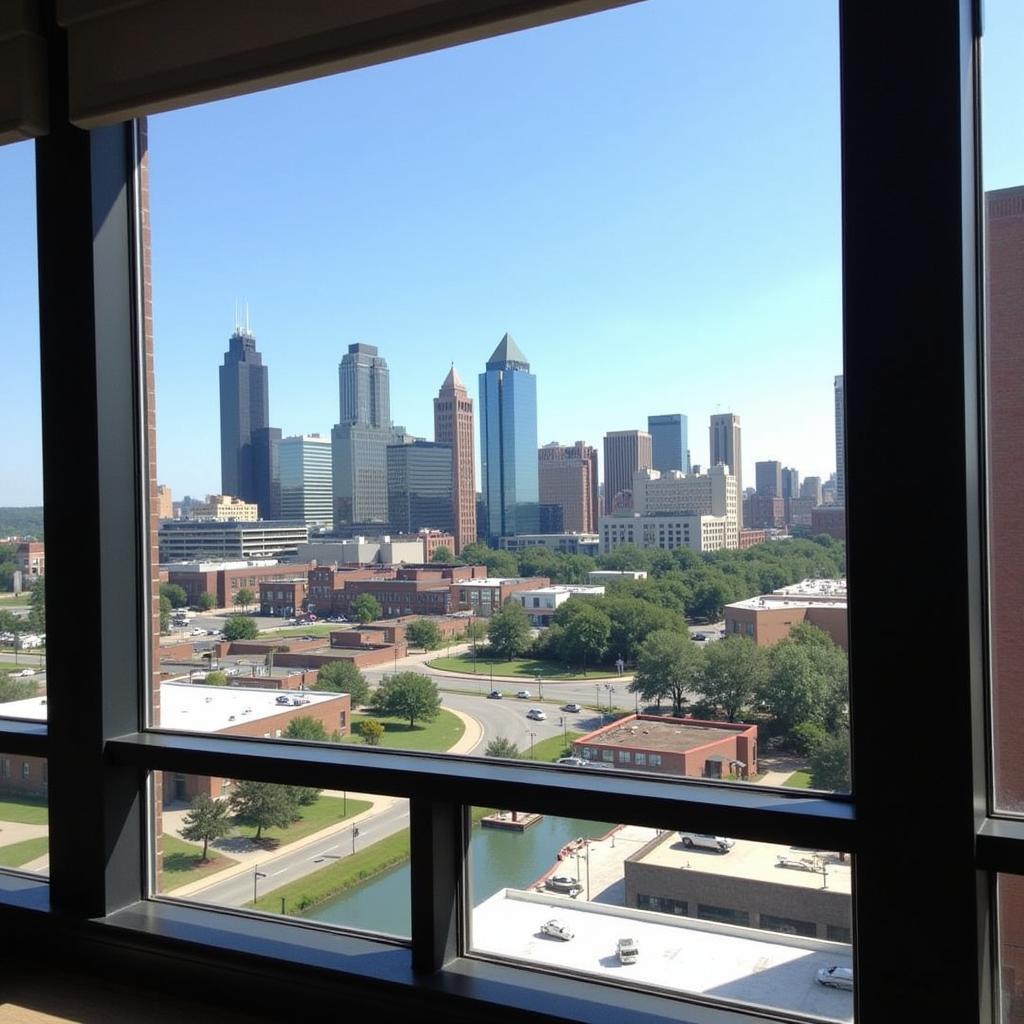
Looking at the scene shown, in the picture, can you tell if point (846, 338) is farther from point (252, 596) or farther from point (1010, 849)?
point (252, 596)

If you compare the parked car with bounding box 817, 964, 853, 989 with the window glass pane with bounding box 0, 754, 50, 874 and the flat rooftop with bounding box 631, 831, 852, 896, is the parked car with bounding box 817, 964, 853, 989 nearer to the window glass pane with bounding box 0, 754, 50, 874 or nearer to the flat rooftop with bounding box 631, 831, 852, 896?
the flat rooftop with bounding box 631, 831, 852, 896

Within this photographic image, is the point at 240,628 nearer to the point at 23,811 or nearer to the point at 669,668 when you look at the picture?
the point at 23,811

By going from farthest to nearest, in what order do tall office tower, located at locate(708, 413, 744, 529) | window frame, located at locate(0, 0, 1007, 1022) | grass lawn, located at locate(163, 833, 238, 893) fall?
grass lawn, located at locate(163, 833, 238, 893), tall office tower, located at locate(708, 413, 744, 529), window frame, located at locate(0, 0, 1007, 1022)

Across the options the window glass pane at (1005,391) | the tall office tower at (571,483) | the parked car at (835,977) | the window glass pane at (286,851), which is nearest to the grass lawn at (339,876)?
the window glass pane at (286,851)

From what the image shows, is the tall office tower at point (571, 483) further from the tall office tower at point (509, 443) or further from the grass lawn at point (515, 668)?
the grass lawn at point (515, 668)

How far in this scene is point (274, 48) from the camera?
92.4 inches

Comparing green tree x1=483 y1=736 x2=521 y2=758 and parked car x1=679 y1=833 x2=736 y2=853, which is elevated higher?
green tree x1=483 y1=736 x2=521 y2=758

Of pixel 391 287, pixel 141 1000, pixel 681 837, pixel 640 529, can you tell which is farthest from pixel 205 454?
pixel 681 837

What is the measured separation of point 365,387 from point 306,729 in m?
1.02

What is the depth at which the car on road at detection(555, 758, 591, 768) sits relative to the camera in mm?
2309

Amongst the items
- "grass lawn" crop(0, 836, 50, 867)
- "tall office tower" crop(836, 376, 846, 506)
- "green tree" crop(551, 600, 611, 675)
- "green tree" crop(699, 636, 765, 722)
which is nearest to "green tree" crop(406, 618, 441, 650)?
"green tree" crop(551, 600, 611, 675)

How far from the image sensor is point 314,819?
2.61 metres

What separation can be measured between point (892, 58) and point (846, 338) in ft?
1.86

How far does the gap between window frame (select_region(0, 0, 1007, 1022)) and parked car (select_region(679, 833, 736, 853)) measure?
12cm
